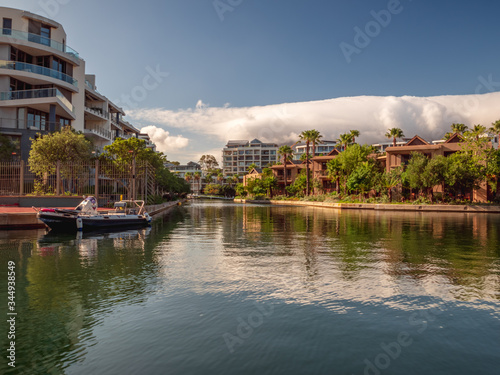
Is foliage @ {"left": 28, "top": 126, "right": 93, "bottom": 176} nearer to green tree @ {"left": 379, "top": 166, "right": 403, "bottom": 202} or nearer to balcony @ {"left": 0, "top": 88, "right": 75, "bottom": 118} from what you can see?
balcony @ {"left": 0, "top": 88, "right": 75, "bottom": 118}

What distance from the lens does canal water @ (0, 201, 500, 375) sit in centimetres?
575

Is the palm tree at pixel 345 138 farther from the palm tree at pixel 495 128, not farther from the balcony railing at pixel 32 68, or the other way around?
the balcony railing at pixel 32 68

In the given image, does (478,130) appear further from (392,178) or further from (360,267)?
(360,267)

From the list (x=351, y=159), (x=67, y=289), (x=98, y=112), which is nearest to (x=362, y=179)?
(x=351, y=159)

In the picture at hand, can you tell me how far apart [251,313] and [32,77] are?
4529 centimetres

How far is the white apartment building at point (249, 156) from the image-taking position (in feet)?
621

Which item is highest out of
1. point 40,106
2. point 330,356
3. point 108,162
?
point 40,106

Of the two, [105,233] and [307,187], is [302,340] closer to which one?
[105,233]

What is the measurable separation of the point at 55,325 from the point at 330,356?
16.2ft

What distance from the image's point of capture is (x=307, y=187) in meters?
88.1

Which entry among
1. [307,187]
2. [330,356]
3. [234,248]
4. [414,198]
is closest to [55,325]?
[330,356]

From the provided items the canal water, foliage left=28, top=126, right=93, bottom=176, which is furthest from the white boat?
foliage left=28, top=126, right=93, bottom=176

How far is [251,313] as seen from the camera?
25.6 ft

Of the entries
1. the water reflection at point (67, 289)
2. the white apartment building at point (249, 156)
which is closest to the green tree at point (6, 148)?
the water reflection at point (67, 289)
